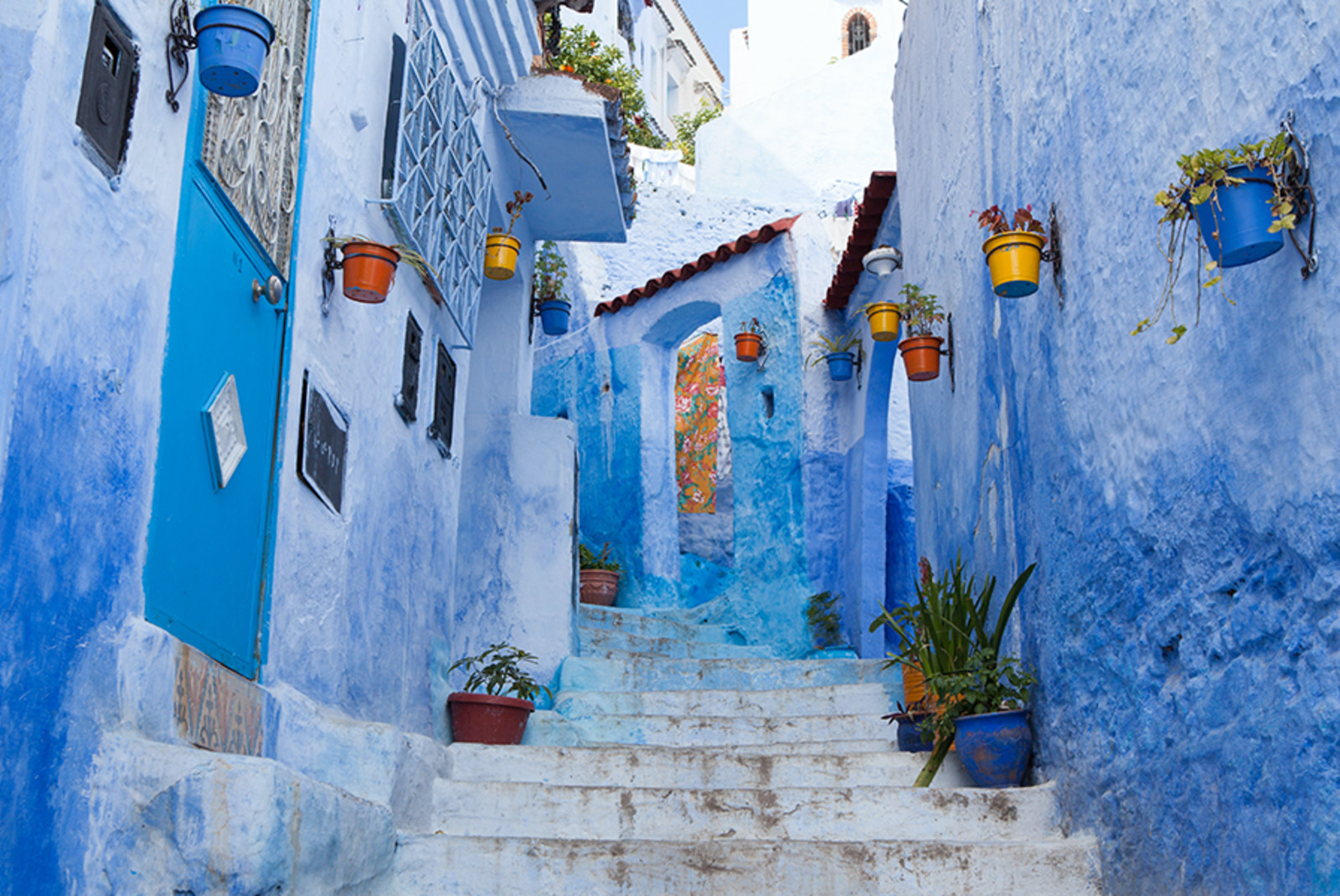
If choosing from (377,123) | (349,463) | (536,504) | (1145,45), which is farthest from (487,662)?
(1145,45)

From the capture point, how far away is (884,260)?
760cm

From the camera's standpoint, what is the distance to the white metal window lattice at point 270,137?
3.18 m

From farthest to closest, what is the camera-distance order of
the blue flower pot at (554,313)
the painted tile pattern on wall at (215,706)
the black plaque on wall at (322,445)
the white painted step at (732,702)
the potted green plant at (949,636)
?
the blue flower pot at (554,313) < the white painted step at (732,702) < the potted green plant at (949,636) < the black plaque on wall at (322,445) < the painted tile pattern on wall at (215,706)

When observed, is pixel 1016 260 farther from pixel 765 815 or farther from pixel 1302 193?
pixel 765 815

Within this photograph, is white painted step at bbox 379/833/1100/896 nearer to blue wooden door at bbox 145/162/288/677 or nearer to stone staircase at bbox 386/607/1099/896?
stone staircase at bbox 386/607/1099/896

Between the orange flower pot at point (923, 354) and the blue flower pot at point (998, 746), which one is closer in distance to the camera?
the blue flower pot at point (998, 746)

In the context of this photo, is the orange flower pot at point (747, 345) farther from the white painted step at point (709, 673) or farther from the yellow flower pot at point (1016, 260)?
the yellow flower pot at point (1016, 260)

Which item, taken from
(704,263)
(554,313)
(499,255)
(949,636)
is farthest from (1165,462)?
(704,263)

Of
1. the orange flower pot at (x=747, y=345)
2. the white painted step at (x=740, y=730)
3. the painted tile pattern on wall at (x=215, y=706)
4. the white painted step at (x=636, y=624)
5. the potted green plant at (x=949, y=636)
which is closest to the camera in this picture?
the painted tile pattern on wall at (x=215, y=706)

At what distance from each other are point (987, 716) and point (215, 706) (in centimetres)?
266

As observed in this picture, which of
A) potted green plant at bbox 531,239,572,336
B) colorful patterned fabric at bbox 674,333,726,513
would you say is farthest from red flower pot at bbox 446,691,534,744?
colorful patterned fabric at bbox 674,333,726,513

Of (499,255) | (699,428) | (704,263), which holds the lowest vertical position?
(499,255)

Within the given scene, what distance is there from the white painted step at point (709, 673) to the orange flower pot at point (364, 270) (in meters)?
3.14

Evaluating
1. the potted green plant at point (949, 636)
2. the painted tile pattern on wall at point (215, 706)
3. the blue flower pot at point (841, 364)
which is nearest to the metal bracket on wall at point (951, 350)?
the potted green plant at point (949, 636)
